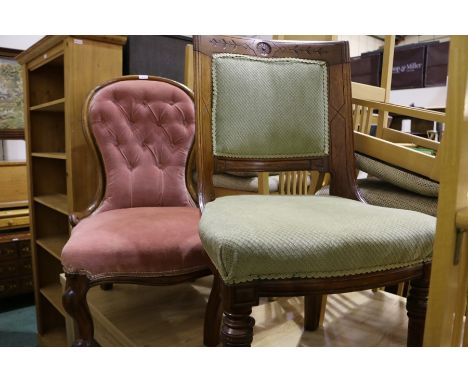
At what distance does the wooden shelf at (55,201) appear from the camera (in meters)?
2.10

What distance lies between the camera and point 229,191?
1.89 m

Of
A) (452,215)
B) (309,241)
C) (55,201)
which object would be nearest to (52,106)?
(55,201)

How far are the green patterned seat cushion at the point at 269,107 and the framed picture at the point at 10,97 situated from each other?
2793 mm

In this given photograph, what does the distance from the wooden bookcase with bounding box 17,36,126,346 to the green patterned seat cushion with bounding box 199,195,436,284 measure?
1299 millimetres

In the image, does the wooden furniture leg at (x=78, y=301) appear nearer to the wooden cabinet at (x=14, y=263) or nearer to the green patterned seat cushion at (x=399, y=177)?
the green patterned seat cushion at (x=399, y=177)

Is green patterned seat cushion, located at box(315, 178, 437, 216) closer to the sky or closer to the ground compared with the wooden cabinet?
closer to the sky

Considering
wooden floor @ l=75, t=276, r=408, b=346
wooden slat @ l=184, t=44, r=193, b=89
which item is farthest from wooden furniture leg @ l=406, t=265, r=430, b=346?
wooden slat @ l=184, t=44, r=193, b=89

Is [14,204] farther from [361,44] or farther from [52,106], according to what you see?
[361,44]

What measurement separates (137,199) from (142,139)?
257 mm

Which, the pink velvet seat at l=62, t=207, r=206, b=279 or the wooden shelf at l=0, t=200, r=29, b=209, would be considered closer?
the pink velvet seat at l=62, t=207, r=206, b=279

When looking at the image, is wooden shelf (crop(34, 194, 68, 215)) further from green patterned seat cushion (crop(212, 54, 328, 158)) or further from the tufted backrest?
green patterned seat cushion (crop(212, 54, 328, 158))

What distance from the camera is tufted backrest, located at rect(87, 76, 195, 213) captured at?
1541 mm

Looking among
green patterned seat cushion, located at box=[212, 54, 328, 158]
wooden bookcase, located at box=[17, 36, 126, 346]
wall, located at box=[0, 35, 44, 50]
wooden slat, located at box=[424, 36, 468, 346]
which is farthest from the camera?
wall, located at box=[0, 35, 44, 50]

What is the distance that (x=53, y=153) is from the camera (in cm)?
224
